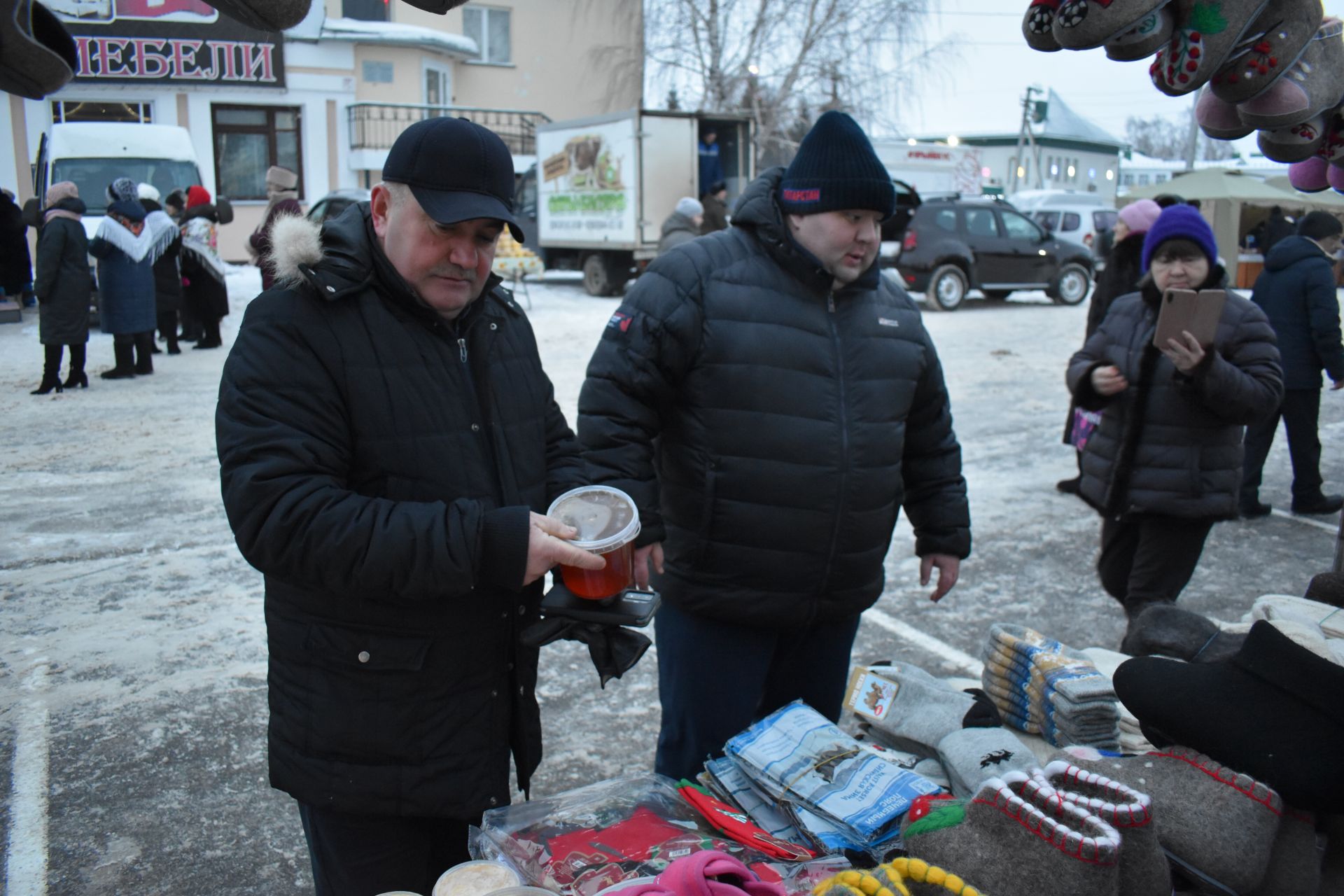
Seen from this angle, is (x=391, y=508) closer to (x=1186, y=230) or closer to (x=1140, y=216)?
(x=1186, y=230)

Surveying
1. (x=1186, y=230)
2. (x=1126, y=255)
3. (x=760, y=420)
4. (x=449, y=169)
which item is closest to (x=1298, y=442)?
(x=1126, y=255)

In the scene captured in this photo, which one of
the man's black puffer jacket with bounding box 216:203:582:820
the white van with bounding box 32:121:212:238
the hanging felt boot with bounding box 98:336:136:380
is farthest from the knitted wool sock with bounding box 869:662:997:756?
the white van with bounding box 32:121:212:238

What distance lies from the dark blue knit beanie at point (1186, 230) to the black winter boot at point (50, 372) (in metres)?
9.36

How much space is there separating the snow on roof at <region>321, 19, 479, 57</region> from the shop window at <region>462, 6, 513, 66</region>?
2.03 meters

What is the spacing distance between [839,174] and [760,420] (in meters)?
0.65

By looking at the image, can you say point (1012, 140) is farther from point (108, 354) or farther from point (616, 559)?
point (616, 559)

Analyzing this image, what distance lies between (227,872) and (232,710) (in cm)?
98

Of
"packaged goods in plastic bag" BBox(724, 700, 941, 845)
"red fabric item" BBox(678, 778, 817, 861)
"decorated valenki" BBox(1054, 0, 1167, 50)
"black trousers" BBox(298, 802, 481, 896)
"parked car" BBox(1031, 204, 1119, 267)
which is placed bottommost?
"black trousers" BBox(298, 802, 481, 896)

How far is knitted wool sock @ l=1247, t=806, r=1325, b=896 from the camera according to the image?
1.69m

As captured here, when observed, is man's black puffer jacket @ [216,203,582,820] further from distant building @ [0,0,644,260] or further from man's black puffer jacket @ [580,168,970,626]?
distant building @ [0,0,644,260]

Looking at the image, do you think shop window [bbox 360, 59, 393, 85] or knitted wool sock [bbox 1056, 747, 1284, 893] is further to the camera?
shop window [bbox 360, 59, 393, 85]

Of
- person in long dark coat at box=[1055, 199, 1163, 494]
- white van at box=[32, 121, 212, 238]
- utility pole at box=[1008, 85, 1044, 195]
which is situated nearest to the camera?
person in long dark coat at box=[1055, 199, 1163, 494]

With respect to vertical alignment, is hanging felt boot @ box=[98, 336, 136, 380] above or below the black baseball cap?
below

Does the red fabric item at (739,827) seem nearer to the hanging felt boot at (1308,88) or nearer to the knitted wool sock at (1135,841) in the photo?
the knitted wool sock at (1135,841)
